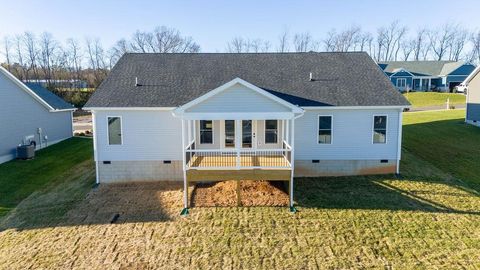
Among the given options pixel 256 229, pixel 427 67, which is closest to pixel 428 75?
pixel 427 67

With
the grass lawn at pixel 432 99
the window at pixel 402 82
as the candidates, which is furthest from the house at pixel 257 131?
the window at pixel 402 82

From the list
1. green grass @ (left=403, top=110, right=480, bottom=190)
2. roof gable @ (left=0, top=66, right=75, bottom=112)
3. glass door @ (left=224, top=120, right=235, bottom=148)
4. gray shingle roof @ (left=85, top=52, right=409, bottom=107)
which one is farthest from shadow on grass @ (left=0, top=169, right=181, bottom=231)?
green grass @ (left=403, top=110, right=480, bottom=190)

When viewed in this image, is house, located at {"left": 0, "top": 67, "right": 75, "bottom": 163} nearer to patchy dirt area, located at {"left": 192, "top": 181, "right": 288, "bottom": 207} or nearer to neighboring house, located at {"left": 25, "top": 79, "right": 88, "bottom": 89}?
A: patchy dirt area, located at {"left": 192, "top": 181, "right": 288, "bottom": 207}

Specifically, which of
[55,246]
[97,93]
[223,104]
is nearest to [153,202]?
[55,246]

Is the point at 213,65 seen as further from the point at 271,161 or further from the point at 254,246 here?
the point at 254,246

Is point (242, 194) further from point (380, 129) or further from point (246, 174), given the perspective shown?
point (380, 129)
